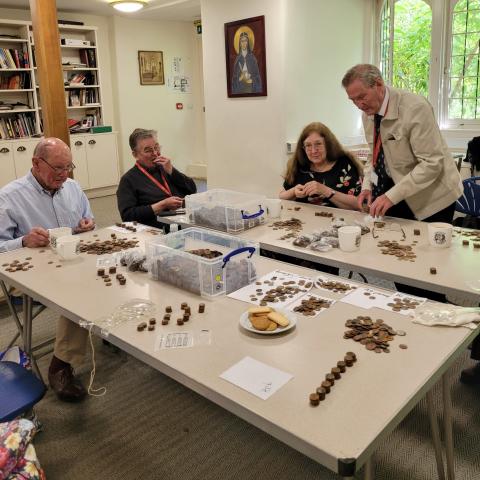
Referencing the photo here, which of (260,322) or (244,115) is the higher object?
(244,115)

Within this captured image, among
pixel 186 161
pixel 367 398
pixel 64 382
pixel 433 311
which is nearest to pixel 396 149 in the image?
pixel 433 311

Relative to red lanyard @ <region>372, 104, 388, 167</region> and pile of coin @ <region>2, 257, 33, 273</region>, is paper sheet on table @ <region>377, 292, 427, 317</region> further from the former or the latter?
pile of coin @ <region>2, 257, 33, 273</region>

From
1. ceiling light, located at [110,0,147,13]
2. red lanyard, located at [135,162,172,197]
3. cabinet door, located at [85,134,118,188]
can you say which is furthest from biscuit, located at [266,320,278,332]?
cabinet door, located at [85,134,118,188]

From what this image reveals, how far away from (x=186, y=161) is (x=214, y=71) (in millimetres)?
3176

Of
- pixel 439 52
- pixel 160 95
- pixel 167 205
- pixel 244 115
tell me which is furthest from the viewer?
pixel 160 95

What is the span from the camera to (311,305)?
163cm

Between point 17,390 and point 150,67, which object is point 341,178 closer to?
point 17,390

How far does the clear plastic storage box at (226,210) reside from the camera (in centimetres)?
258

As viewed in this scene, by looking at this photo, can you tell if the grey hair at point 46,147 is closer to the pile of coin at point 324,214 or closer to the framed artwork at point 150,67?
the pile of coin at point 324,214

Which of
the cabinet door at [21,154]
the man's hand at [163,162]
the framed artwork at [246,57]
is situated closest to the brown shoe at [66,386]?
the man's hand at [163,162]

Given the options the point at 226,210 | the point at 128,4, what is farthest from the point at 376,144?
→ the point at 128,4

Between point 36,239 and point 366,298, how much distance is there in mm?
1558

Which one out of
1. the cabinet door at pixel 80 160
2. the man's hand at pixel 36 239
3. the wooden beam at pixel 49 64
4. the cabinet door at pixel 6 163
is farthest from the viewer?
the cabinet door at pixel 80 160

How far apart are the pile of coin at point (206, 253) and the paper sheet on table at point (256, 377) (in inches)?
22.2
